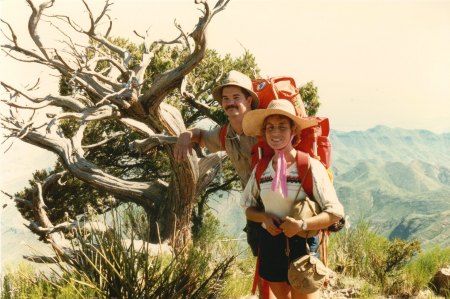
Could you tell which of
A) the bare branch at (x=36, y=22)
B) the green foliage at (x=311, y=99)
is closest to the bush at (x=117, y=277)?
the bare branch at (x=36, y=22)

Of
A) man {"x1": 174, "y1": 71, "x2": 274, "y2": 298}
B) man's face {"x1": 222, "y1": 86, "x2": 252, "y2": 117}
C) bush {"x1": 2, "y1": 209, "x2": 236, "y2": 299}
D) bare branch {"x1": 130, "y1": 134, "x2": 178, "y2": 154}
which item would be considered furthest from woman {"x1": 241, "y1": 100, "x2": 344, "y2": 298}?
bare branch {"x1": 130, "y1": 134, "x2": 178, "y2": 154}

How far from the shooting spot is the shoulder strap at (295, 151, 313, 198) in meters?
2.63

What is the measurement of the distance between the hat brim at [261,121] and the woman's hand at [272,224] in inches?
21.8

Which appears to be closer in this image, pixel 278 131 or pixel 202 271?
pixel 278 131

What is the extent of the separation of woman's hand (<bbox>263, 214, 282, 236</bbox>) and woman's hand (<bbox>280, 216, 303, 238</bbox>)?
10 centimetres

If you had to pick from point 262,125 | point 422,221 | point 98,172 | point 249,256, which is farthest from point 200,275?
point 422,221

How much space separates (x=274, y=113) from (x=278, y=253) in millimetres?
889

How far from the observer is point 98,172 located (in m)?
9.14

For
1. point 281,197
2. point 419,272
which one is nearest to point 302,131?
point 281,197

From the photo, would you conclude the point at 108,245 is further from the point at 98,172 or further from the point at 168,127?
the point at 98,172

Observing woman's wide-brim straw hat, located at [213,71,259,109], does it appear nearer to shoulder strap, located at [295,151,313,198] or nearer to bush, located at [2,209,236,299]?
shoulder strap, located at [295,151,313,198]

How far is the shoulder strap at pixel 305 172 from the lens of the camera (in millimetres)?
2627

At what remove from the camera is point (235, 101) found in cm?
334

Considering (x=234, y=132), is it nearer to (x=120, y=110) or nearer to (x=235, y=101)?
(x=235, y=101)
